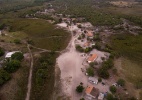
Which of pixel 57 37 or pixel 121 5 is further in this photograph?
pixel 121 5

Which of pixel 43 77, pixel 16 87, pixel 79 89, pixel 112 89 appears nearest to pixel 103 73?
pixel 112 89

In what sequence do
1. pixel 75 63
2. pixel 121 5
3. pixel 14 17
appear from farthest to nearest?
pixel 121 5 < pixel 14 17 < pixel 75 63

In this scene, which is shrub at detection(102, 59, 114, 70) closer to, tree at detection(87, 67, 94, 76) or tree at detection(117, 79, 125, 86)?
tree at detection(87, 67, 94, 76)

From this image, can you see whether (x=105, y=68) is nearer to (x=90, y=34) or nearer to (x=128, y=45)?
(x=128, y=45)

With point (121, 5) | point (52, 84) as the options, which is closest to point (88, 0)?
point (121, 5)

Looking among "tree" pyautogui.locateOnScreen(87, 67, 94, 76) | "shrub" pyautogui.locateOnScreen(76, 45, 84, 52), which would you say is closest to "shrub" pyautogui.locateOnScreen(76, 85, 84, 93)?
"tree" pyautogui.locateOnScreen(87, 67, 94, 76)

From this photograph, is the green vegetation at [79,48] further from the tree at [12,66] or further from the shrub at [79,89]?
the tree at [12,66]

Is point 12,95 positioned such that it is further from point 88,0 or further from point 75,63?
point 88,0
